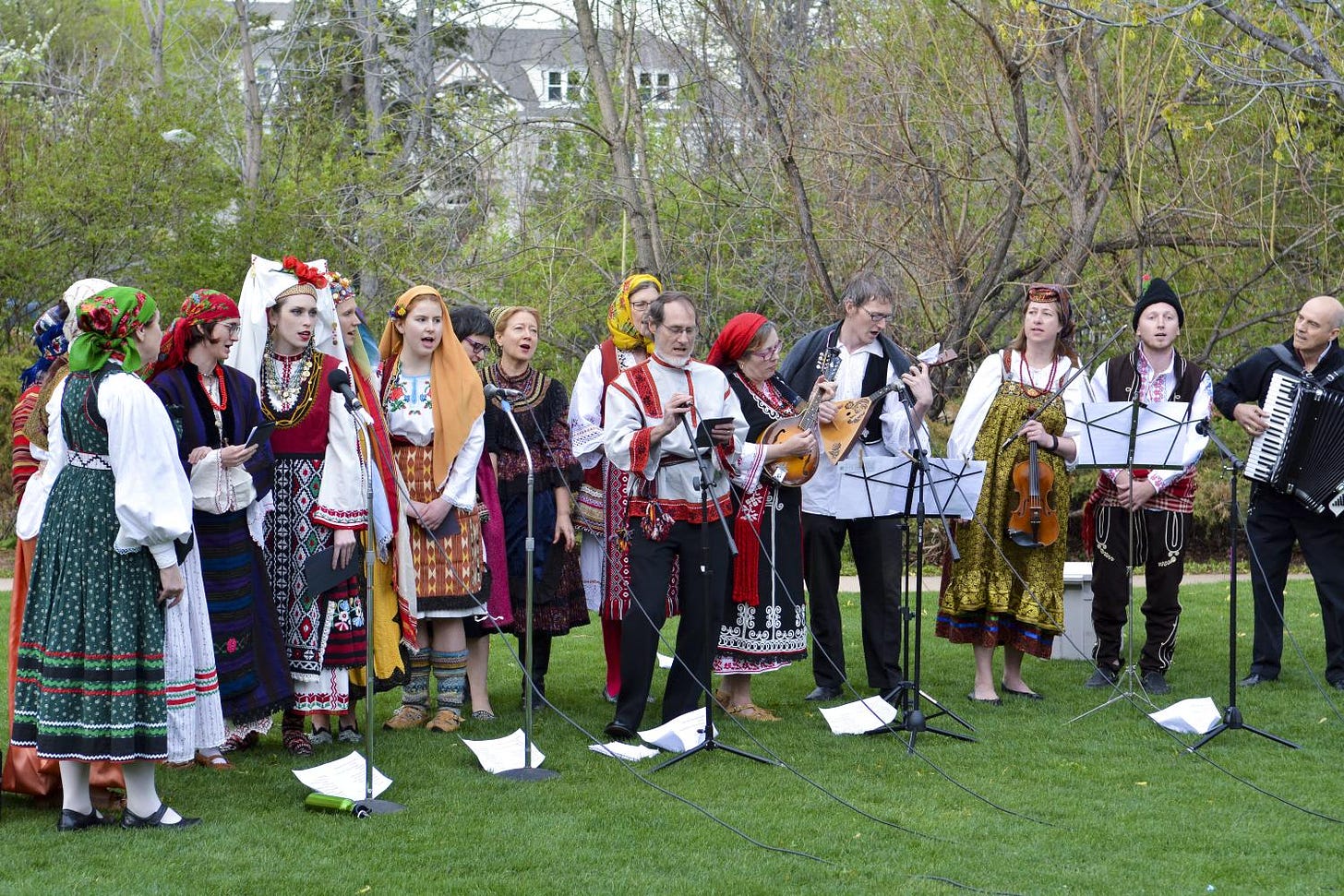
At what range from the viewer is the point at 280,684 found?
237 inches

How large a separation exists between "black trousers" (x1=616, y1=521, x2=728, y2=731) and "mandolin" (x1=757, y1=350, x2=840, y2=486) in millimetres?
366

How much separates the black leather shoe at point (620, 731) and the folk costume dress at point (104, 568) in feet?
6.96

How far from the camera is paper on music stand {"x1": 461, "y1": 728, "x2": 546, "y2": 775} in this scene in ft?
19.8

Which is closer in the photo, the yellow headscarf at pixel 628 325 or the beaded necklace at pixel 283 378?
the beaded necklace at pixel 283 378

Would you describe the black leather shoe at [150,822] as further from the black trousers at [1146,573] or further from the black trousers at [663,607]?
the black trousers at [1146,573]

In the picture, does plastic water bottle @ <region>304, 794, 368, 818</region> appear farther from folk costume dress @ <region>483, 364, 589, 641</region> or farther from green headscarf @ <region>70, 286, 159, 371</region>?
folk costume dress @ <region>483, 364, 589, 641</region>

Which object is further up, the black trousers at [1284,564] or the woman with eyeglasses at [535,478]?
the woman with eyeglasses at [535,478]

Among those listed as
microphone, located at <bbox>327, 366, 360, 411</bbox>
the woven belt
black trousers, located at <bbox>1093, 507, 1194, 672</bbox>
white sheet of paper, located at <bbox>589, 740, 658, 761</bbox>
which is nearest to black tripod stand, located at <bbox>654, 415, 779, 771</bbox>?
white sheet of paper, located at <bbox>589, 740, 658, 761</bbox>

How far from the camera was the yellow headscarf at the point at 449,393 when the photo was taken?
6605 mm

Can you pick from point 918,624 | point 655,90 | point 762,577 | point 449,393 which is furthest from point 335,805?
point 655,90

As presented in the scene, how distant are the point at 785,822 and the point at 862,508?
2312 mm

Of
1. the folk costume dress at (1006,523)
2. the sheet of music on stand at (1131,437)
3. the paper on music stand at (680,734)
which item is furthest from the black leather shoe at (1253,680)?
the paper on music stand at (680,734)

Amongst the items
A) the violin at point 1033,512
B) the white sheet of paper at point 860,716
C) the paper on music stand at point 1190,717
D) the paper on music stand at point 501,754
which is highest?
the violin at point 1033,512

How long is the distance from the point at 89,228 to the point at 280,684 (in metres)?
10.2
